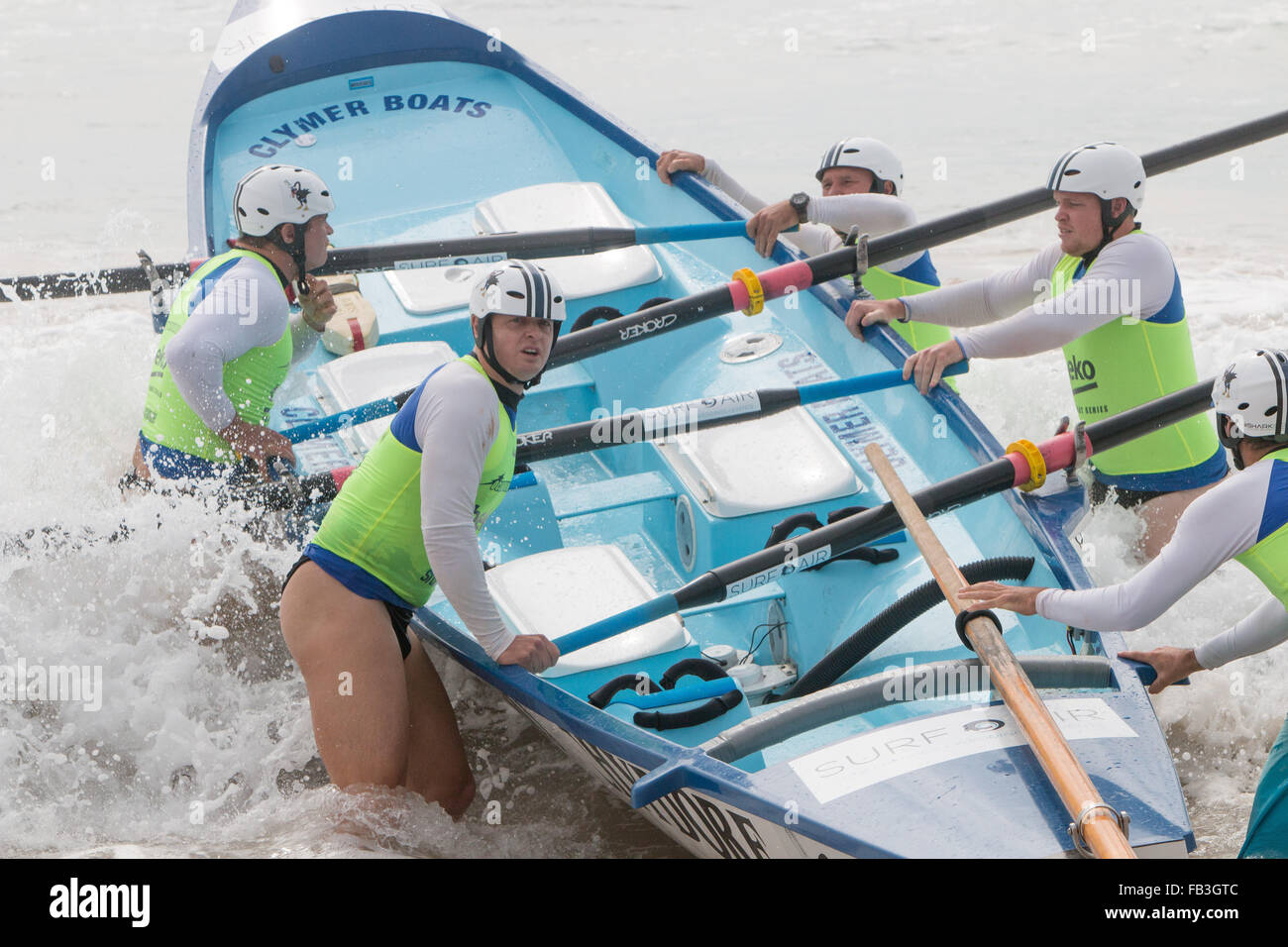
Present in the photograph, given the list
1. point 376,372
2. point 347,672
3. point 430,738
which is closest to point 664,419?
point 430,738

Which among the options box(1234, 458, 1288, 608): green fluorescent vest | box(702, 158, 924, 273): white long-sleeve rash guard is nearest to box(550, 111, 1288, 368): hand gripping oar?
box(702, 158, 924, 273): white long-sleeve rash guard

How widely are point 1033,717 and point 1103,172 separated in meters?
1.98

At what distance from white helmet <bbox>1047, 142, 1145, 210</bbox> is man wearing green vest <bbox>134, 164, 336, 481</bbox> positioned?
7.67 ft

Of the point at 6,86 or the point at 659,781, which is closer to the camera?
the point at 659,781

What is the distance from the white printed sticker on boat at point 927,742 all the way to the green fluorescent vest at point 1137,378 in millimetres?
1457

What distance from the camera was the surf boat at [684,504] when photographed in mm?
3008

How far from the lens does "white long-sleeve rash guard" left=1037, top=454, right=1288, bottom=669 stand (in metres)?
2.92

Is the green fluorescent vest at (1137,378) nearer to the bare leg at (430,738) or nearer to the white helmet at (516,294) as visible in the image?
the white helmet at (516,294)

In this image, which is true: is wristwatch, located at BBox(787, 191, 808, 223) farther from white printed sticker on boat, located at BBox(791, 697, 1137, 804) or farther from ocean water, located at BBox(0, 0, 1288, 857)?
white printed sticker on boat, located at BBox(791, 697, 1137, 804)

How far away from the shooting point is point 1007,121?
13.9 m

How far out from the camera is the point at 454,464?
312cm
